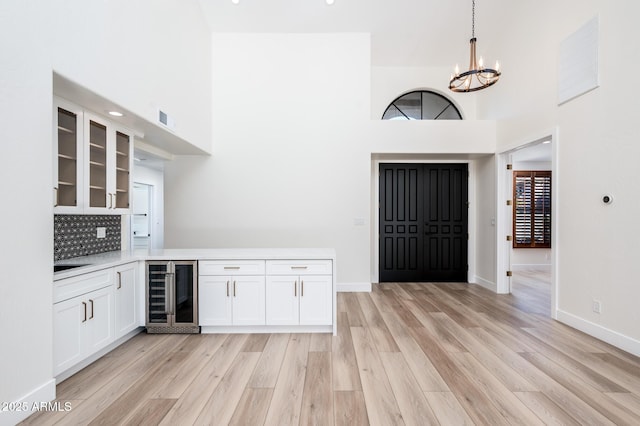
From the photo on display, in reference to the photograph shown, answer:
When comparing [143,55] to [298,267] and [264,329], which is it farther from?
[264,329]

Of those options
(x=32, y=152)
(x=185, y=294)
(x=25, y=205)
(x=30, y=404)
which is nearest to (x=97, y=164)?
(x=32, y=152)

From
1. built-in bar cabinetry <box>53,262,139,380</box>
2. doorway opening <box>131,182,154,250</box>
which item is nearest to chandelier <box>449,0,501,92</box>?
built-in bar cabinetry <box>53,262,139,380</box>

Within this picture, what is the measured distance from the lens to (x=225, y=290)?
125 inches

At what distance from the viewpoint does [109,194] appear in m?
2.97

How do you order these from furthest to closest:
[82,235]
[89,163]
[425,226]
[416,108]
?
[416,108]
[425,226]
[82,235]
[89,163]

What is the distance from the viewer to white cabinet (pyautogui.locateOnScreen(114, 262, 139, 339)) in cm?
279

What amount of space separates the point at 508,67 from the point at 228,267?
5.16 m

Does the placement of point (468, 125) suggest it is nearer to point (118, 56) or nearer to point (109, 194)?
point (118, 56)

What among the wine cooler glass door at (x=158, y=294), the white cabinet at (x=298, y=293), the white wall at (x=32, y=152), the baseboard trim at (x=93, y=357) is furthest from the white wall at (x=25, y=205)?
the white cabinet at (x=298, y=293)

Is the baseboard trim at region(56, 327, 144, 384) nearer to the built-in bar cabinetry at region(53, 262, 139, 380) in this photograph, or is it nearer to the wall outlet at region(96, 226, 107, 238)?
the built-in bar cabinetry at region(53, 262, 139, 380)

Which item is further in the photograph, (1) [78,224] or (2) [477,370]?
(1) [78,224]

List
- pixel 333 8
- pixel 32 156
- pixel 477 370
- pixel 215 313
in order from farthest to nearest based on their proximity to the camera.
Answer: pixel 333 8 → pixel 215 313 → pixel 477 370 → pixel 32 156

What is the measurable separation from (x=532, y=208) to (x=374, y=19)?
5.76 meters

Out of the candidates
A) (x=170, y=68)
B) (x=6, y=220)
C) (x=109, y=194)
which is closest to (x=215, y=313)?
(x=109, y=194)
